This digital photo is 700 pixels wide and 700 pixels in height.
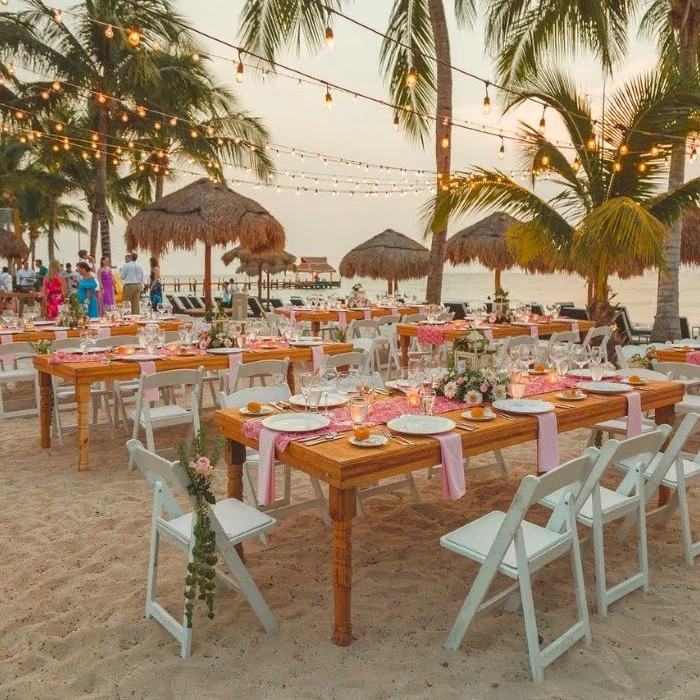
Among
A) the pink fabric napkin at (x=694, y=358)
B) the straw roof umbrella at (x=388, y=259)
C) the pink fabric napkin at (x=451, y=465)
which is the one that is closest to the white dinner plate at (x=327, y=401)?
the pink fabric napkin at (x=451, y=465)

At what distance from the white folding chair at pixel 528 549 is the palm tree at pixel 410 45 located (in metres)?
7.32

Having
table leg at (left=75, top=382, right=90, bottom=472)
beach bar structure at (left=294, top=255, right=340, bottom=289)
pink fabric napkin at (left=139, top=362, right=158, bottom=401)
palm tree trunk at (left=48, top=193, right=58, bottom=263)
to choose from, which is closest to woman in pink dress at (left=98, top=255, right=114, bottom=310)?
pink fabric napkin at (left=139, top=362, right=158, bottom=401)

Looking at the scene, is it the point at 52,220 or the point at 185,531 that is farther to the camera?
the point at 52,220

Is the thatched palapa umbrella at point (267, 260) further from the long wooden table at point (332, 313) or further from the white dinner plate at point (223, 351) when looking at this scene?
the white dinner plate at point (223, 351)

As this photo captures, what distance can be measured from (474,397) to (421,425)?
0.53m

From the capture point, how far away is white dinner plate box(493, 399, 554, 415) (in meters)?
3.20

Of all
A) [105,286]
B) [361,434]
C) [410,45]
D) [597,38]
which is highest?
[410,45]

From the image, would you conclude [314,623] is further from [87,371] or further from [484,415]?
[87,371]

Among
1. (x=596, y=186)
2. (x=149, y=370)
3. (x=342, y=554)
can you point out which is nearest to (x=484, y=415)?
(x=342, y=554)

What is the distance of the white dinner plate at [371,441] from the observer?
8.70 ft

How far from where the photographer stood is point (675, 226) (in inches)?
336

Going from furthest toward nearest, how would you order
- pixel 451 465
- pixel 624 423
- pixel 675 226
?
pixel 675 226 < pixel 624 423 < pixel 451 465

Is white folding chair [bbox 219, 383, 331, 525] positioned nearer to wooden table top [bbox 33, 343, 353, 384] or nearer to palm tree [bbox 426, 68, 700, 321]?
wooden table top [bbox 33, 343, 353, 384]

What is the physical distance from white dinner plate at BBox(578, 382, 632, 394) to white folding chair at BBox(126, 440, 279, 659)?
205 centimetres
